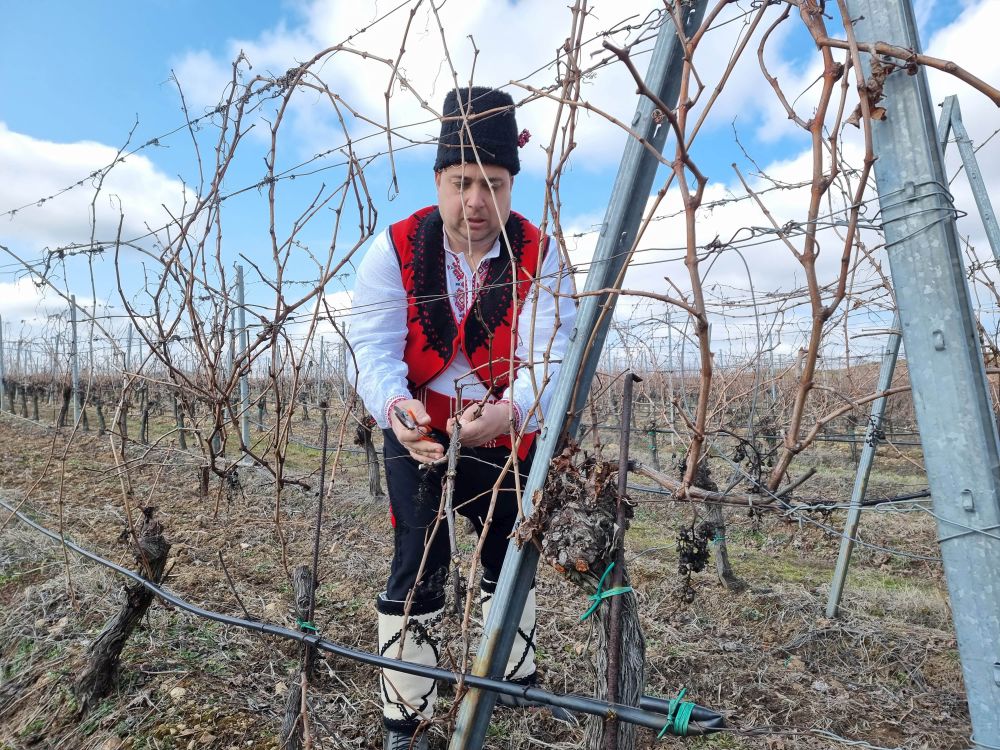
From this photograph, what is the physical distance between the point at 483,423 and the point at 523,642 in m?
0.80

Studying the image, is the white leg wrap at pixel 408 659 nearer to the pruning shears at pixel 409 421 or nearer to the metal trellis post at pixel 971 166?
the pruning shears at pixel 409 421

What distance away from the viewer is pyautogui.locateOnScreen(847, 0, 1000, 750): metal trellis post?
779 millimetres

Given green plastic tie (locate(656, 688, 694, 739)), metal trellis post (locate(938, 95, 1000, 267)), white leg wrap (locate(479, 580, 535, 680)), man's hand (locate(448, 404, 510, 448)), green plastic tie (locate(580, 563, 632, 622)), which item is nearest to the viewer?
green plastic tie (locate(656, 688, 694, 739))

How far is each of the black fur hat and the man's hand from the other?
24.5 inches

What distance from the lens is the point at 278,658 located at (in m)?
2.39

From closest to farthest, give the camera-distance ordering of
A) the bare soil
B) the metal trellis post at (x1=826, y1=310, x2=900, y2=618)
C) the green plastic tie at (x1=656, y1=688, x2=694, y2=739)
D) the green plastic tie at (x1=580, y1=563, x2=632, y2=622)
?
the green plastic tie at (x1=656, y1=688, x2=694, y2=739) < the green plastic tie at (x1=580, y1=563, x2=632, y2=622) < the bare soil < the metal trellis post at (x1=826, y1=310, x2=900, y2=618)

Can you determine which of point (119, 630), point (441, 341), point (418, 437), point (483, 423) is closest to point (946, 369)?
point (483, 423)

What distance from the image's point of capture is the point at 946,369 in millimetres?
793

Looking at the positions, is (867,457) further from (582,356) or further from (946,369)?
(946,369)

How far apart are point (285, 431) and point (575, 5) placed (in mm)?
1149

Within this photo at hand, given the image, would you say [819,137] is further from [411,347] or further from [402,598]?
[402,598]

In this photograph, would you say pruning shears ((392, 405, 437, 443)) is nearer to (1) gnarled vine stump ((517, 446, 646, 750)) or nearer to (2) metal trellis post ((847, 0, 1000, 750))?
(1) gnarled vine stump ((517, 446, 646, 750))

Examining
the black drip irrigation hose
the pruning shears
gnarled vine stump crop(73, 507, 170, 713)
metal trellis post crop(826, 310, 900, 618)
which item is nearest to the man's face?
the pruning shears

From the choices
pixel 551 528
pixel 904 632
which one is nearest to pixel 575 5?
pixel 551 528
